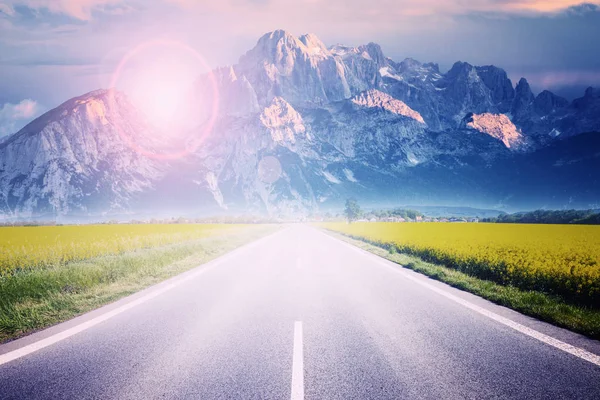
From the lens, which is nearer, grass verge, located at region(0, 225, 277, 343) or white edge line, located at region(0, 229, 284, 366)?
white edge line, located at region(0, 229, 284, 366)

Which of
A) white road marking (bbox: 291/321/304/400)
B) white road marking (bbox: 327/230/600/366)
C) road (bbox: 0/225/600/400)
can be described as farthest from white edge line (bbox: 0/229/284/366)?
white road marking (bbox: 327/230/600/366)

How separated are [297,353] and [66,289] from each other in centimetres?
741

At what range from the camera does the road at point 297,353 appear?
3.38 metres

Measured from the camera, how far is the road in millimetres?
3377

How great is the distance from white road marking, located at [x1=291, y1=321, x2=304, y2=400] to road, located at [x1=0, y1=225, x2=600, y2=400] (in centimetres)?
2

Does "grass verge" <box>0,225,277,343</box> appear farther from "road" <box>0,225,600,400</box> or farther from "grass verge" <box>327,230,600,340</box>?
"grass verge" <box>327,230,600,340</box>

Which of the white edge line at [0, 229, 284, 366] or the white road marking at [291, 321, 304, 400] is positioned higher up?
the white road marking at [291, 321, 304, 400]

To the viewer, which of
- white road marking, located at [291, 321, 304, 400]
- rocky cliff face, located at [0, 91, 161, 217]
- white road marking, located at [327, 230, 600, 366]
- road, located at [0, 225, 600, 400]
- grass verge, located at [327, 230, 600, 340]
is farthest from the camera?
rocky cliff face, located at [0, 91, 161, 217]

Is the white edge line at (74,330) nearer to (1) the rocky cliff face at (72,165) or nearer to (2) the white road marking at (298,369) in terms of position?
(2) the white road marking at (298,369)

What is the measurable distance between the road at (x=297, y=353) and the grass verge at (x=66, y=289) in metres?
0.64

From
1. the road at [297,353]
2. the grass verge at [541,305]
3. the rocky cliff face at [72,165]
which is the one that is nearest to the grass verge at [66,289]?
the road at [297,353]

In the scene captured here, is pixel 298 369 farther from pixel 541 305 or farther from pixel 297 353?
pixel 541 305

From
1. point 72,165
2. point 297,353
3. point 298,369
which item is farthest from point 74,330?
point 72,165

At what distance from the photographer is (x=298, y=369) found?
3.84 meters
